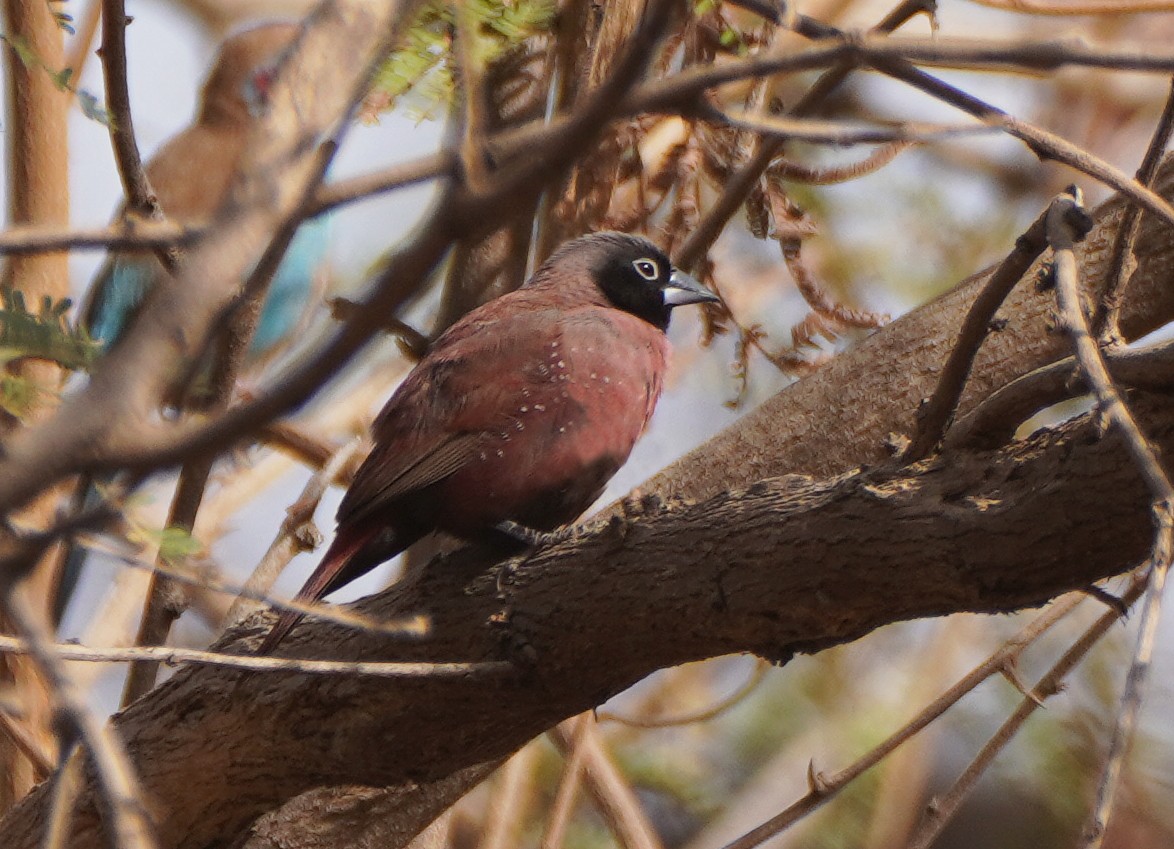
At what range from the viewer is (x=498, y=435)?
11.9ft

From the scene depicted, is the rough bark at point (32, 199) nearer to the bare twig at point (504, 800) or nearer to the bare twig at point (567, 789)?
the bare twig at point (504, 800)

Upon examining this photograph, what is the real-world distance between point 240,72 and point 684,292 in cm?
348

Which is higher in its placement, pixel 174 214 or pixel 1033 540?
pixel 174 214

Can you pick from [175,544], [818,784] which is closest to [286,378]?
[175,544]

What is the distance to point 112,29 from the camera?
10.1ft

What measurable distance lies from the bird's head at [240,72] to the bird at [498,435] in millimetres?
3533

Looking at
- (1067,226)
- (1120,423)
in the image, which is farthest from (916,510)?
(1120,423)

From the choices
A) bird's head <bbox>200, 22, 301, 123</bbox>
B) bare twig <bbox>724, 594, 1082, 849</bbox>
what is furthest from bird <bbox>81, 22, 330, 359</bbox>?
bare twig <bbox>724, 594, 1082, 849</bbox>

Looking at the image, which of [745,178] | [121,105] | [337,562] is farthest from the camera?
[745,178]

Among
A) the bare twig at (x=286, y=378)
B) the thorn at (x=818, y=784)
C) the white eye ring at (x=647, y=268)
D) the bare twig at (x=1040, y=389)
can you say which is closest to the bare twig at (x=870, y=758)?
the thorn at (x=818, y=784)

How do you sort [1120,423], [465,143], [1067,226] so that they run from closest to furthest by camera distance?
[465,143] → [1120,423] → [1067,226]

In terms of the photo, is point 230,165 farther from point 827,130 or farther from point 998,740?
point 827,130

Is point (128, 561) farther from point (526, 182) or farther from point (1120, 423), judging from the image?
point (1120, 423)

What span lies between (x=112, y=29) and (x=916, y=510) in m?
1.92
